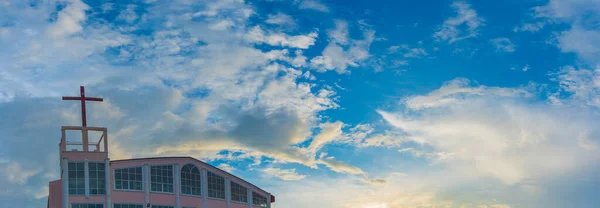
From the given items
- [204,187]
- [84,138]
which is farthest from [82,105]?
[204,187]

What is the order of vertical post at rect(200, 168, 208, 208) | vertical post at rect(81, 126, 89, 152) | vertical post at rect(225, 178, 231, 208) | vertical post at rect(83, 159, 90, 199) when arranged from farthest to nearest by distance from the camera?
1. vertical post at rect(225, 178, 231, 208)
2. vertical post at rect(200, 168, 208, 208)
3. vertical post at rect(81, 126, 89, 152)
4. vertical post at rect(83, 159, 90, 199)

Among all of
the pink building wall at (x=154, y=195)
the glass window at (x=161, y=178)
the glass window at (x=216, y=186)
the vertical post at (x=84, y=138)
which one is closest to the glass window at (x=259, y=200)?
the pink building wall at (x=154, y=195)

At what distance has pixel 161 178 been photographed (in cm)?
6856

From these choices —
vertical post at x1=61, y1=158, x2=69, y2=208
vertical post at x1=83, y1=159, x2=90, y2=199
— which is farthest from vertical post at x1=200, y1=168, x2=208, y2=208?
vertical post at x1=61, y1=158, x2=69, y2=208

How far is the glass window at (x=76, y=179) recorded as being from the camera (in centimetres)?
6231

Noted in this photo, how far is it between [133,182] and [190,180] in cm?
686

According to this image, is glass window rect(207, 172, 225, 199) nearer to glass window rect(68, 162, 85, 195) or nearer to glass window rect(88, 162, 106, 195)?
glass window rect(88, 162, 106, 195)

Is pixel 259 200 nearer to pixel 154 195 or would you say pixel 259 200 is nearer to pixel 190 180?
pixel 190 180

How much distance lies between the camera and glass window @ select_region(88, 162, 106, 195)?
63.3m

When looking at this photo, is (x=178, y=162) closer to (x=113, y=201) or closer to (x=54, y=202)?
(x=113, y=201)

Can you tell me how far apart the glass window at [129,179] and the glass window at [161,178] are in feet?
4.68

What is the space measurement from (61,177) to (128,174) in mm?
6448

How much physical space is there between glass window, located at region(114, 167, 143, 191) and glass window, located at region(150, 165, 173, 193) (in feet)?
4.68

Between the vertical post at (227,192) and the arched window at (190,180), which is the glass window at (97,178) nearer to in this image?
the arched window at (190,180)
